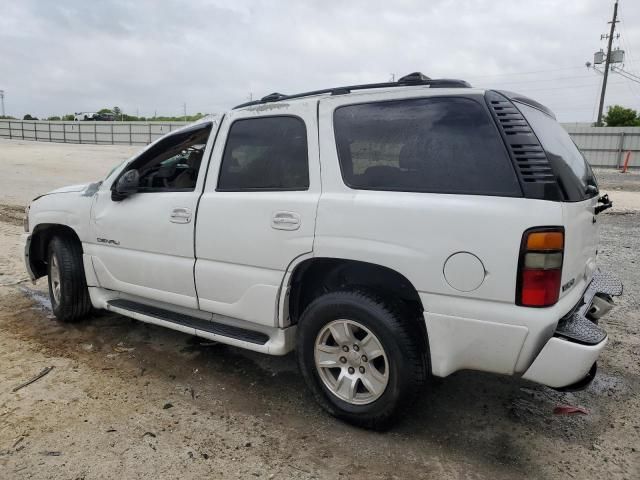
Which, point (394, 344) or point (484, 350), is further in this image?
point (394, 344)

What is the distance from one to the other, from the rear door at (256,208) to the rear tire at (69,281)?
1.65 m

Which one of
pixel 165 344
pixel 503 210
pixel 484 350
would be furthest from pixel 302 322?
pixel 165 344

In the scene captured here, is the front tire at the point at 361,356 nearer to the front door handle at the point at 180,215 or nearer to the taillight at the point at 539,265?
the taillight at the point at 539,265

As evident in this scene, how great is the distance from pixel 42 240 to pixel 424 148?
395 centimetres

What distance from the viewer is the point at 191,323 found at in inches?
142

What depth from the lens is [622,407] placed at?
3223mm

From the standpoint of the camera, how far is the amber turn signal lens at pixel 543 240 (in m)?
2.33

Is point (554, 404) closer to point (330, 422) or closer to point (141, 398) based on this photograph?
point (330, 422)

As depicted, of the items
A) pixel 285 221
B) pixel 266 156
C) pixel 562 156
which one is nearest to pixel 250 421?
pixel 285 221

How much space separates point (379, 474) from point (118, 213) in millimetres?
2773

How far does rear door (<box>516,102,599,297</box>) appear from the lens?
8.08ft

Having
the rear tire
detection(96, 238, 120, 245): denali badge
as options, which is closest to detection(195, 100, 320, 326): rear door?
detection(96, 238, 120, 245): denali badge

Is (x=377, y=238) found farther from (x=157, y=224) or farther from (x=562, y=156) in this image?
(x=157, y=224)

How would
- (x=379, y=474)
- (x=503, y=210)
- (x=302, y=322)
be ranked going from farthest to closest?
1. (x=302, y=322)
2. (x=379, y=474)
3. (x=503, y=210)
